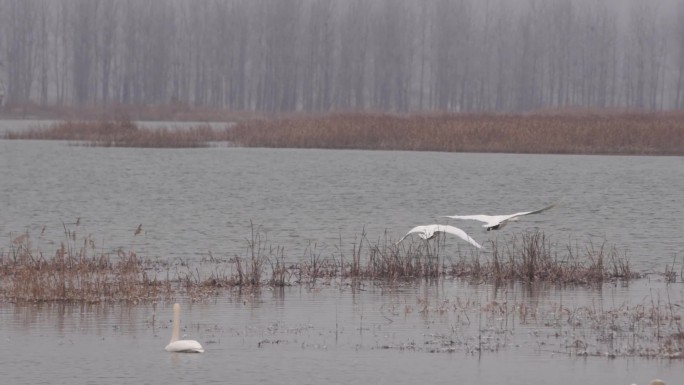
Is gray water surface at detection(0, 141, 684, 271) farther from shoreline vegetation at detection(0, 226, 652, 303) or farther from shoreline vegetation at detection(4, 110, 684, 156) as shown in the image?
shoreline vegetation at detection(0, 226, 652, 303)

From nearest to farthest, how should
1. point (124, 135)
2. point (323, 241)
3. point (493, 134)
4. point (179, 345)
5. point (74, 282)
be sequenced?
1. point (179, 345)
2. point (74, 282)
3. point (323, 241)
4. point (493, 134)
5. point (124, 135)

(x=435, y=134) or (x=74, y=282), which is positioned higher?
(x=435, y=134)

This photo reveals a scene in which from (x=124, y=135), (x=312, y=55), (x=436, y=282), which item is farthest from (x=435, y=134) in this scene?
(x=312, y=55)

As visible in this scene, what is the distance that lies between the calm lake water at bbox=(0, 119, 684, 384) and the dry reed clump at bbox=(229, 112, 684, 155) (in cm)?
66

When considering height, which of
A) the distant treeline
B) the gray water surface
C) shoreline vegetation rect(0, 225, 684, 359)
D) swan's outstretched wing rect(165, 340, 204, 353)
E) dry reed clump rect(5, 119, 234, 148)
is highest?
the distant treeline

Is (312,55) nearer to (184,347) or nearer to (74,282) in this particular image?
(74,282)

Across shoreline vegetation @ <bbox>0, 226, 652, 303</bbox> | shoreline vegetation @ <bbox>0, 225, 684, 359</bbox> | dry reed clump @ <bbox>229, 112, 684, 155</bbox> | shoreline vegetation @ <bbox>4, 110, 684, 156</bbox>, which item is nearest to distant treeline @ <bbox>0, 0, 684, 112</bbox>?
shoreline vegetation @ <bbox>4, 110, 684, 156</bbox>

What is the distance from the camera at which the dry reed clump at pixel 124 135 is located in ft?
172

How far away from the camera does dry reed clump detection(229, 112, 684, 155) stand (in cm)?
4666

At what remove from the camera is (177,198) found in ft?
108

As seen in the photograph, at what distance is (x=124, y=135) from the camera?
52812 millimetres

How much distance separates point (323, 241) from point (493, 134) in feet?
85.0

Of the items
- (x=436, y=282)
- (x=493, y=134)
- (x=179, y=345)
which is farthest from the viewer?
(x=493, y=134)

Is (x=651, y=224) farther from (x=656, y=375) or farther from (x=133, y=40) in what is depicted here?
(x=133, y=40)
